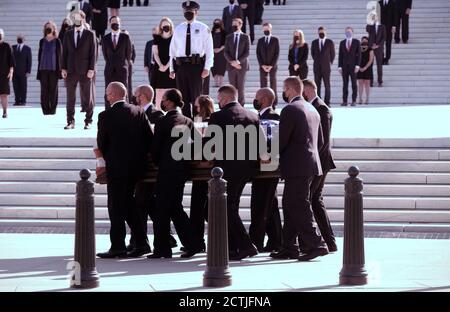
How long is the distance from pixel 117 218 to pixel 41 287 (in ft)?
8.98

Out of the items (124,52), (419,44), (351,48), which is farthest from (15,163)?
(419,44)

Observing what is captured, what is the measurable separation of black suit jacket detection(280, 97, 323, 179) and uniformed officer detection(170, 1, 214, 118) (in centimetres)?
633

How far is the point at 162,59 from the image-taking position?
21.3m

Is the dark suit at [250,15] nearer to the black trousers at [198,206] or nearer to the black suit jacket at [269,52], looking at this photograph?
the black suit jacket at [269,52]

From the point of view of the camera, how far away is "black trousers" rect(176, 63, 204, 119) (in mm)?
20328

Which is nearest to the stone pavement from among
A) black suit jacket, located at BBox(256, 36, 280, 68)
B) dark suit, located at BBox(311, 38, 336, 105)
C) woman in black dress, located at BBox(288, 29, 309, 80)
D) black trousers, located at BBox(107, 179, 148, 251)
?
black trousers, located at BBox(107, 179, 148, 251)

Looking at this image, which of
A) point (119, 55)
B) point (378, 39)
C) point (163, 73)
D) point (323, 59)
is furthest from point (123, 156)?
point (378, 39)

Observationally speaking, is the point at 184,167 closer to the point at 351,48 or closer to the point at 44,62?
the point at 44,62

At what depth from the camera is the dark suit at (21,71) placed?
105ft

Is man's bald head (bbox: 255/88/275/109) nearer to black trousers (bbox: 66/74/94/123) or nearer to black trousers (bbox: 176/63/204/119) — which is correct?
black trousers (bbox: 176/63/204/119)

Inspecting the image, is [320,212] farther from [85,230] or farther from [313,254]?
[85,230]

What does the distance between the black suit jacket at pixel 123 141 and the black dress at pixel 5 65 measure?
12.4 metres

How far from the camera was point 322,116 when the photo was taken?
14.9m
